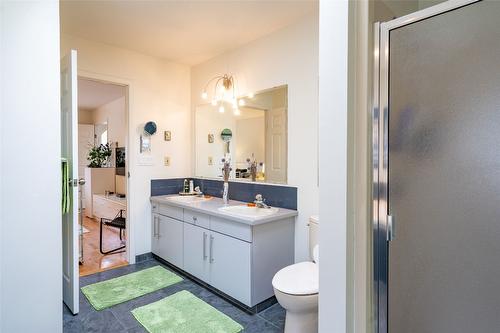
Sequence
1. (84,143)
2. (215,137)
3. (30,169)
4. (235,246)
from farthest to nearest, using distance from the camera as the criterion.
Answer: (84,143) < (215,137) < (235,246) < (30,169)

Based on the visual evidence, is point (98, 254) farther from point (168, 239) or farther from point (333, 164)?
point (333, 164)

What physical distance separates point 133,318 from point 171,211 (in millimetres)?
1119

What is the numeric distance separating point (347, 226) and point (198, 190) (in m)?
2.51

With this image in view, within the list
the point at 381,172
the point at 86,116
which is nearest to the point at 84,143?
the point at 86,116

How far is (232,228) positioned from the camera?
224 cm

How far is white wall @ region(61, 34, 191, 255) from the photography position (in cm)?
300

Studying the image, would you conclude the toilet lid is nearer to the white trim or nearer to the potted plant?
the white trim

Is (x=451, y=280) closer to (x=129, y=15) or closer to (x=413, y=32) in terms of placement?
(x=413, y=32)

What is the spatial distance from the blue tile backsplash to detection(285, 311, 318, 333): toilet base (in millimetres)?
923

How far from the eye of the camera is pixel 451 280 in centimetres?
98

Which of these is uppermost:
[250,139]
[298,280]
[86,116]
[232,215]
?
[86,116]

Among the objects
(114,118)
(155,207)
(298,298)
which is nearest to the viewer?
(298,298)

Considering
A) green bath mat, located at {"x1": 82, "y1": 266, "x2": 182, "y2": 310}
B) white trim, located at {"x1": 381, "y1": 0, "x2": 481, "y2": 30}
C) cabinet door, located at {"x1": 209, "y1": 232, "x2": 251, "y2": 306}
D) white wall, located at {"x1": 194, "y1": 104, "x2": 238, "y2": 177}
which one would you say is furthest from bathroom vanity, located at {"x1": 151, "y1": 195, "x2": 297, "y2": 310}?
white trim, located at {"x1": 381, "y1": 0, "x2": 481, "y2": 30}

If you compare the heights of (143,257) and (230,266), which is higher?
(230,266)
